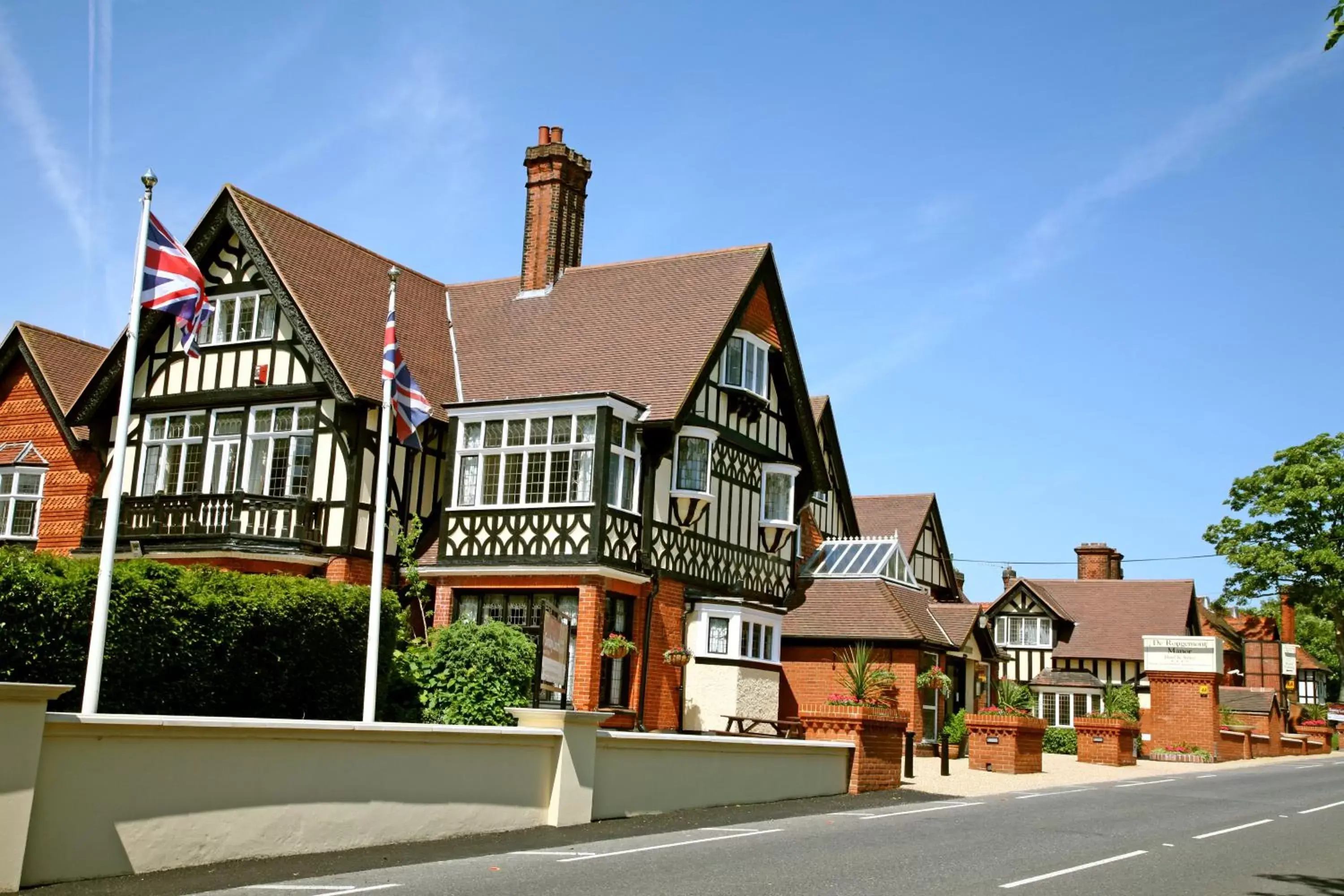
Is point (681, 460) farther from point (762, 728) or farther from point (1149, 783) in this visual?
point (1149, 783)

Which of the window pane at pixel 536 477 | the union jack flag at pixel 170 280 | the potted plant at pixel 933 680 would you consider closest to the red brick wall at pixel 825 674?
the potted plant at pixel 933 680

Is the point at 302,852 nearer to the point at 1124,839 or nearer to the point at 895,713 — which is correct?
the point at 1124,839

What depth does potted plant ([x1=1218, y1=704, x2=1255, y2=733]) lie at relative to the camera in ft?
127

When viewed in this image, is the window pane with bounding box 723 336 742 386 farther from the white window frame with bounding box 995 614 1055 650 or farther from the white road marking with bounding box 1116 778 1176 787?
the white window frame with bounding box 995 614 1055 650

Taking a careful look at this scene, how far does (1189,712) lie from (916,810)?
21.3 m

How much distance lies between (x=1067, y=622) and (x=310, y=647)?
39218mm

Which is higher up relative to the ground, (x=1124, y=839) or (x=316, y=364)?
(x=316, y=364)

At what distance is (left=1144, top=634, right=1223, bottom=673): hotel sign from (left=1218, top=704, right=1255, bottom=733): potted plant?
189 cm

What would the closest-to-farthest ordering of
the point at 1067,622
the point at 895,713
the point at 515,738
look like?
the point at 515,738, the point at 895,713, the point at 1067,622

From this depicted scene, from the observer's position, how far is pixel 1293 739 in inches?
1815

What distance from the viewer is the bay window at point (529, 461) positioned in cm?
2516

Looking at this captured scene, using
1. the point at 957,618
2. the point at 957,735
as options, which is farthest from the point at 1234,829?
the point at 957,618

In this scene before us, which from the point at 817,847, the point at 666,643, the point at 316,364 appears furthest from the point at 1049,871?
the point at 316,364

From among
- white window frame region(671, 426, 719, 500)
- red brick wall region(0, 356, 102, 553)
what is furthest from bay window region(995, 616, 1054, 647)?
red brick wall region(0, 356, 102, 553)
